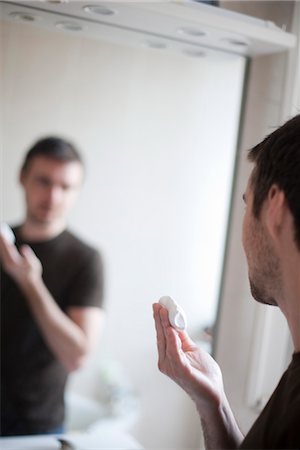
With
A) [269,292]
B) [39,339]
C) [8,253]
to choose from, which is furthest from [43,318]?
[269,292]

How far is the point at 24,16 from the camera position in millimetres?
1053

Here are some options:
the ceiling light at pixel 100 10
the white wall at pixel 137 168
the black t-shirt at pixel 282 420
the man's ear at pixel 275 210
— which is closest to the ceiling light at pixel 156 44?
the ceiling light at pixel 100 10

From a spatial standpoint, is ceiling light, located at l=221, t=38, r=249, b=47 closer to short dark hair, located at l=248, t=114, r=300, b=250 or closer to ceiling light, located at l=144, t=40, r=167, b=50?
ceiling light, located at l=144, t=40, r=167, b=50

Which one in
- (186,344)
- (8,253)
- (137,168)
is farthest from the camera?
(137,168)

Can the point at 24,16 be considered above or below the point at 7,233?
above

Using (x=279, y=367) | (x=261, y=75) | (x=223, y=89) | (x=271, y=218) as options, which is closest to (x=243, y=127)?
(x=261, y=75)

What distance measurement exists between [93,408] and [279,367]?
81cm

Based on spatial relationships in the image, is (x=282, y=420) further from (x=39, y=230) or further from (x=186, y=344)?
(x=39, y=230)

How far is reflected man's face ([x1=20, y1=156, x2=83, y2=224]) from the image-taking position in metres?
1.70

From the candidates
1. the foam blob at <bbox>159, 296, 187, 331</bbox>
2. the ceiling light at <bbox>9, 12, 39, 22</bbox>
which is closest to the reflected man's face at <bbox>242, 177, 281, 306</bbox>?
the foam blob at <bbox>159, 296, 187, 331</bbox>

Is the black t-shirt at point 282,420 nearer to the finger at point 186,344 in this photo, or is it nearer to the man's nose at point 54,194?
the finger at point 186,344

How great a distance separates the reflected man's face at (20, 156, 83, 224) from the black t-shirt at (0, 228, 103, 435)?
9cm

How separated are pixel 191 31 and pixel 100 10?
6.8 inches

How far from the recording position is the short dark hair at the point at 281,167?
73 cm
